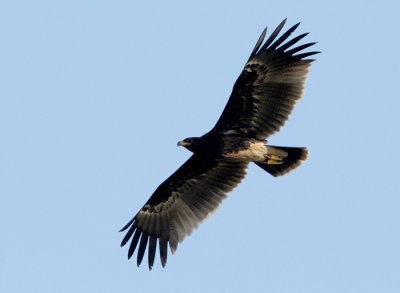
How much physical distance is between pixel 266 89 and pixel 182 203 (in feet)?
9.72

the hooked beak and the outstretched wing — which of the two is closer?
the outstretched wing

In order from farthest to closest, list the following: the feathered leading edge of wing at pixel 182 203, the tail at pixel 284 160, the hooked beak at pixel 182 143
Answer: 1. the feathered leading edge of wing at pixel 182 203
2. the hooked beak at pixel 182 143
3. the tail at pixel 284 160

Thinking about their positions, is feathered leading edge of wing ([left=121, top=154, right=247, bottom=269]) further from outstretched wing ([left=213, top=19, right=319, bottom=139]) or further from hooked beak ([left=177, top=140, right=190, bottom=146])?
outstretched wing ([left=213, top=19, right=319, bottom=139])

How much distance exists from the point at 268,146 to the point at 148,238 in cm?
298

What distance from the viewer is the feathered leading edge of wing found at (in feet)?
48.8

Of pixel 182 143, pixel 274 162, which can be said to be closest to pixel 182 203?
pixel 182 143

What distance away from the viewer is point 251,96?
13984 mm

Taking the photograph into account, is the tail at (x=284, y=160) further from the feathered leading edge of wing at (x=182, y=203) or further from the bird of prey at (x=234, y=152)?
the feathered leading edge of wing at (x=182, y=203)

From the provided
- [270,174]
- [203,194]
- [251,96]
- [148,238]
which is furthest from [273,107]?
[148,238]

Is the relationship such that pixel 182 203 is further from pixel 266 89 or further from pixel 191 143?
pixel 266 89

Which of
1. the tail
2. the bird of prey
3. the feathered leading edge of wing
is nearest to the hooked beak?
the bird of prey

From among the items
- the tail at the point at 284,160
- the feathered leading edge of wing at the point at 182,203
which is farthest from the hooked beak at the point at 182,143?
the tail at the point at 284,160

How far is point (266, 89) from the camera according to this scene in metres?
13.9

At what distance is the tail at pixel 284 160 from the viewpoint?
46.8 ft
